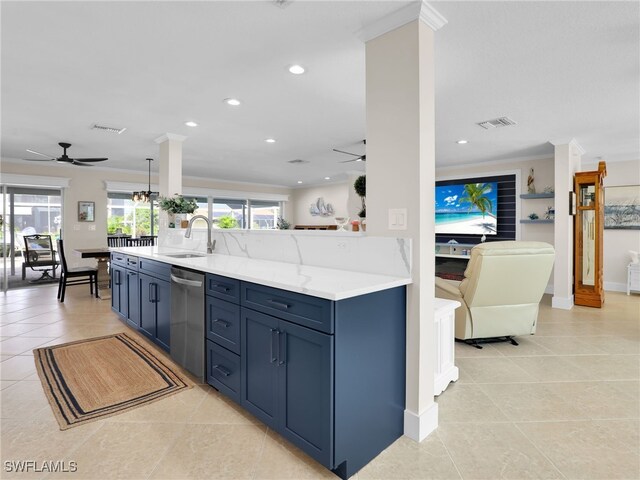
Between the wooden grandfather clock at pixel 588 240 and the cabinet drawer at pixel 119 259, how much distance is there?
20.1 ft

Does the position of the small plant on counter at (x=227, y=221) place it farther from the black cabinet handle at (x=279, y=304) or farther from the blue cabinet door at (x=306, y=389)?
the blue cabinet door at (x=306, y=389)

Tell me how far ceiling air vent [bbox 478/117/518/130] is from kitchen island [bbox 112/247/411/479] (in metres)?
3.13

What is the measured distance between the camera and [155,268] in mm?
3225

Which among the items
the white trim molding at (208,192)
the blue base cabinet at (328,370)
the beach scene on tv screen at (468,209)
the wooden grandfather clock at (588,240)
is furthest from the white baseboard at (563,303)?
the white trim molding at (208,192)

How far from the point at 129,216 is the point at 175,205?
4332mm

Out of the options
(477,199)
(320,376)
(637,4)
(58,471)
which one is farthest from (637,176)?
(58,471)

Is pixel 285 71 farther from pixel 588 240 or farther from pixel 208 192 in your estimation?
pixel 208 192

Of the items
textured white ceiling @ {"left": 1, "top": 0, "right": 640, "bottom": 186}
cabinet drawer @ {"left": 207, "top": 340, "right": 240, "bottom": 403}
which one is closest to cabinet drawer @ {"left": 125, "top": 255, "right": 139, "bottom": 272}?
textured white ceiling @ {"left": 1, "top": 0, "right": 640, "bottom": 186}

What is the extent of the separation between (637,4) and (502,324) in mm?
2603

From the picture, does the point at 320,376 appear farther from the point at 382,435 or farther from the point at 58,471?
the point at 58,471

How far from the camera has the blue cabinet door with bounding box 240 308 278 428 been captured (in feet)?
6.15

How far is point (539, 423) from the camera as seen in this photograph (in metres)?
2.15

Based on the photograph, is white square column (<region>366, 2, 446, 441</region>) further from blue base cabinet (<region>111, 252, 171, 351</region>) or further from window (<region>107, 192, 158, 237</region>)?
window (<region>107, 192, 158, 237</region>)

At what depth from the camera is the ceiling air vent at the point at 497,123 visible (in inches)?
162
